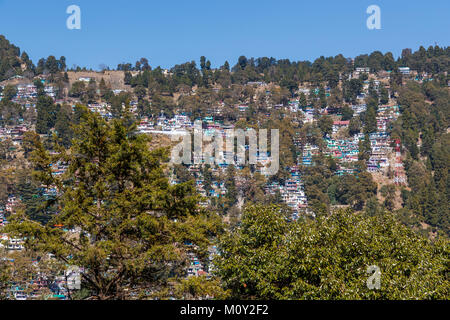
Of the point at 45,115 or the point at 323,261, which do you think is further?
the point at 45,115

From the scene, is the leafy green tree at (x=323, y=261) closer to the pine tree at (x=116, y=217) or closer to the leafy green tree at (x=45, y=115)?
the pine tree at (x=116, y=217)

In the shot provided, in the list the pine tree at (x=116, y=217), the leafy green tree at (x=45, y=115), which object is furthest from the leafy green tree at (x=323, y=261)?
the leafy green tree at (x=45, y=115)

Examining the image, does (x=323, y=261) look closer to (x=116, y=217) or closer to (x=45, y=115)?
(x=116, y=217)

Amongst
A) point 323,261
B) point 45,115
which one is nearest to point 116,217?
point 323,261

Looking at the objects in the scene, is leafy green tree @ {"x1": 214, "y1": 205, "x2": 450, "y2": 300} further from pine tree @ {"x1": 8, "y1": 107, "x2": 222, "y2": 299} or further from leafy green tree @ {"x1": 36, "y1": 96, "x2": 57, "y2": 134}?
leafy green tree @ {"x1": 36, "y1": 96, "x2": 57, "y2": 134}

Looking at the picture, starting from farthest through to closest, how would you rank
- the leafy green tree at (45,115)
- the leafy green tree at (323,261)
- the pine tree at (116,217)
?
the leafy green tree at (45,115) < the pine tree at (116,217) < the leafy green tree at (323,261)

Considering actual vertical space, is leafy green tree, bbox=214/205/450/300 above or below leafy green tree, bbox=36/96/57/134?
below

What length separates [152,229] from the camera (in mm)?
9383

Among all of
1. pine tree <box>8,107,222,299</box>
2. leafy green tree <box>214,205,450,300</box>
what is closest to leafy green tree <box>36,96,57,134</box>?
pine tree <box>8,107,222,299</box>

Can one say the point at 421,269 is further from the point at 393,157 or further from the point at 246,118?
the point at 246,118

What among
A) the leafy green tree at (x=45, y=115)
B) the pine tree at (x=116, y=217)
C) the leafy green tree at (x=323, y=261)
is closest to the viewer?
the leafy green tree at (x=323, y=261)

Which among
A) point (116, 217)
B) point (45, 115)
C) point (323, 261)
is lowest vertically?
point (323, 261)

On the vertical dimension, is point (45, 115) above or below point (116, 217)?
above
